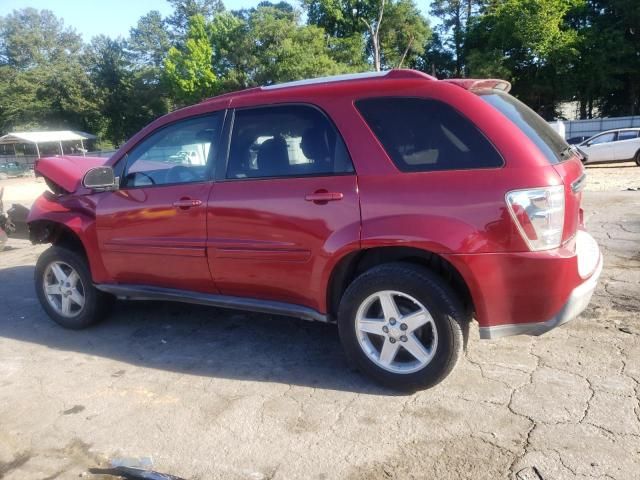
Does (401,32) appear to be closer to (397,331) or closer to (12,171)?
(12,171)

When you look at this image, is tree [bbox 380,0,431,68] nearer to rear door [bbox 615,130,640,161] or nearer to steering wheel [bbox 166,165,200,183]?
rear door [bbox 615,130,640,161]

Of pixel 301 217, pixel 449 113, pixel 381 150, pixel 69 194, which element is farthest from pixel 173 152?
pixel 449 113

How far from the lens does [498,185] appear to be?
9.27 feet

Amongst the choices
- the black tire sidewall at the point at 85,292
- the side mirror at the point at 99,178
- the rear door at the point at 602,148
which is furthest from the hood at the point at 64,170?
the rear door at the point at 602,148

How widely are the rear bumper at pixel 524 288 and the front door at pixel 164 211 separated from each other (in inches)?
73.6

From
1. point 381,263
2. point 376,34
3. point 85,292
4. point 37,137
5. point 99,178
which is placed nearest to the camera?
point 381,263

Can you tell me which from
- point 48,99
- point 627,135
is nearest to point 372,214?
point 627,135

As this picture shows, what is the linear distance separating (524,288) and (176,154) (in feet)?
9.03

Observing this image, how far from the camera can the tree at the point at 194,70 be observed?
1834 inches

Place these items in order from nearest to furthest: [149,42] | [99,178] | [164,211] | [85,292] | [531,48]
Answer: [164,211] < [99,178] < [85,292] < [531,48] < [149,42]

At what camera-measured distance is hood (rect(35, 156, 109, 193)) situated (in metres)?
4.64

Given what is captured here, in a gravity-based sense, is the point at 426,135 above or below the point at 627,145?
above

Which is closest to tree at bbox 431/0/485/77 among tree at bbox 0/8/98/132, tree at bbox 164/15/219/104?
tree at bbox 164/15/219/104

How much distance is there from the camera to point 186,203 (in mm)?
3826
